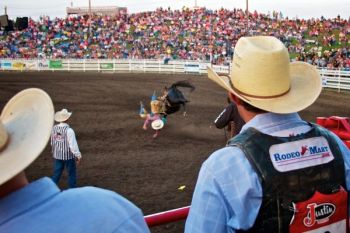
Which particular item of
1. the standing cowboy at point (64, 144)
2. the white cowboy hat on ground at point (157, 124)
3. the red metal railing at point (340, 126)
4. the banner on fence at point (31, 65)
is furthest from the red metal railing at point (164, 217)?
the banner on fence at point (31, 65)

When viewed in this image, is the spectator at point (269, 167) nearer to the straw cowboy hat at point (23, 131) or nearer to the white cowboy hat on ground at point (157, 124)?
the straw cowboy hat at point (23, 131)

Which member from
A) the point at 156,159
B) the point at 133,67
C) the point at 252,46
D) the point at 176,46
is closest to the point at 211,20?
the point at 176,46

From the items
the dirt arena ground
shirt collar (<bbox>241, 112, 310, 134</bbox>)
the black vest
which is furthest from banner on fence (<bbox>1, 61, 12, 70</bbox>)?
the black vest

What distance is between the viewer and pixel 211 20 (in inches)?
1864

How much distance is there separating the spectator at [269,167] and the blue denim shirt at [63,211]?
46 centimetres

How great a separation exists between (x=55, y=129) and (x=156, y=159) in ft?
10.1

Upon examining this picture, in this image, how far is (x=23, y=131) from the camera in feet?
4.94

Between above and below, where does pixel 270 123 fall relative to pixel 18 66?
above

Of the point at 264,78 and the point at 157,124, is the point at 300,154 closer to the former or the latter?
the point at 264,78

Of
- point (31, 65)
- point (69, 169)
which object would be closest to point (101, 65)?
point (31, 65)

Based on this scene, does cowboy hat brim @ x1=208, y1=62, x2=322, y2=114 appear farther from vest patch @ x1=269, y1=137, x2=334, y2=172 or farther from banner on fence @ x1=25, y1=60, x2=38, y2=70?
banner on fence @ x1=25, y1=60, x2=38, y2=70

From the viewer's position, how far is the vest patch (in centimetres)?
191

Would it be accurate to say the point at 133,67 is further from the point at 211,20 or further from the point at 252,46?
the point at 252,46

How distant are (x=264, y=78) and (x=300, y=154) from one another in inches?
15.6
